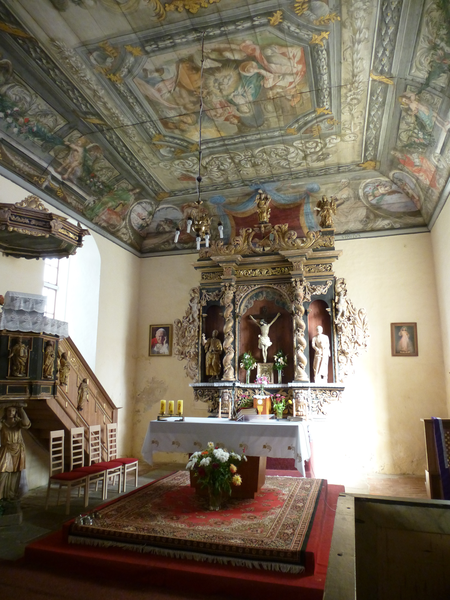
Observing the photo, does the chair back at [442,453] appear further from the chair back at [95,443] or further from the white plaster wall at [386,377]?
the chair back at [95,443]

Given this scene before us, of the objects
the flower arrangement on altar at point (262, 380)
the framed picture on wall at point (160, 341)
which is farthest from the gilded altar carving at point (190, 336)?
the flower arrangement on altar at point (262, 380)

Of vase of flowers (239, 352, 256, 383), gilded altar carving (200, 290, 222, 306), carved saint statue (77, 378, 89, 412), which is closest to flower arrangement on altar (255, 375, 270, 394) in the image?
vase of flowers (239, 352, 256, 383)

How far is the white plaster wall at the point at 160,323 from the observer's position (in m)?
11.4

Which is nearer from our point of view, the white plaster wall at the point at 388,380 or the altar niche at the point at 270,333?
the white plaster wall at the point at 388,380

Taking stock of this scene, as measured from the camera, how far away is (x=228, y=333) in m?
10.4

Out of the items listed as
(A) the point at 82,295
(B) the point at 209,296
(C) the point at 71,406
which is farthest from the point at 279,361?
(A) the point at 82,295

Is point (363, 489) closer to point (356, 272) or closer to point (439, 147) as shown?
point (356, 272)

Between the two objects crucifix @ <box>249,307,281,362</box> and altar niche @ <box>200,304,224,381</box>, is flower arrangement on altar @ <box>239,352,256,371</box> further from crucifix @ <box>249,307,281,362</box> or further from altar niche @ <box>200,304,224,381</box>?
altar niche @ <box>200,304,224,381</box>

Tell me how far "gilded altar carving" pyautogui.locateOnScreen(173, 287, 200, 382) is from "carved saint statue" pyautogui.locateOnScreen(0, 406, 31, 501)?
16.5 ft

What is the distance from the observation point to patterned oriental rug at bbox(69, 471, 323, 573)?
166 inches

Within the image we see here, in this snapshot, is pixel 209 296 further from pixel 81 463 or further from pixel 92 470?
pixel 92 470

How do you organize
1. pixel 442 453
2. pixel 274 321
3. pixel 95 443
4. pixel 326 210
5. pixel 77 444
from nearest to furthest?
pixel 442 453 → pixel 77 444 → pixel 95 443 → pixel 326 210 → pixel 274 321

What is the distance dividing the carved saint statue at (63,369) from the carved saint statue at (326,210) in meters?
6.27

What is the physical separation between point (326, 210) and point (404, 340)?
344 centimetres
